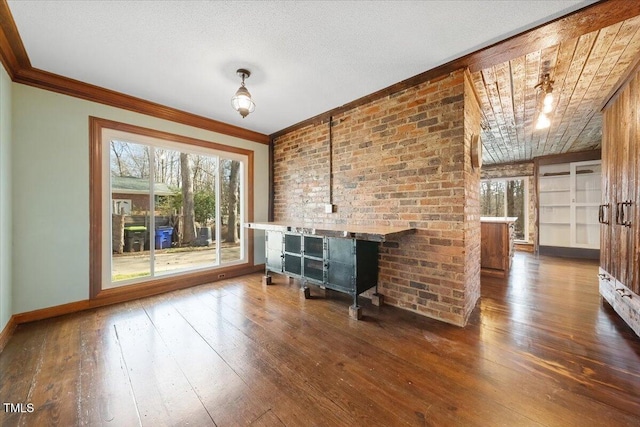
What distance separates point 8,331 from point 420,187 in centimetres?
423

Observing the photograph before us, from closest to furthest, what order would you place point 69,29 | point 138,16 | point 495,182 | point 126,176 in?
point 138,16 → point 69,29 → point 126,176 → point 495,182

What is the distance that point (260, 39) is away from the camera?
2.04 meters

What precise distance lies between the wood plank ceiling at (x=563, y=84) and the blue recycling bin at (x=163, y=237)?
4.91 meters

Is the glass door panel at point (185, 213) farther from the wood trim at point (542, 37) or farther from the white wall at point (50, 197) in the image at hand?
the wood trim at point (542, 37)

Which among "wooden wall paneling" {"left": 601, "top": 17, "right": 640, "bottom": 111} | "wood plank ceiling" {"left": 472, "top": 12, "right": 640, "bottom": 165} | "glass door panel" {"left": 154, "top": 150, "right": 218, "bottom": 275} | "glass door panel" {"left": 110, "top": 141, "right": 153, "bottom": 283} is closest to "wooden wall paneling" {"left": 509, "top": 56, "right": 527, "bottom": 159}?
"wood plank ceiling" {"left": 472, "top": 12, "right": 640, "bottom": 165}

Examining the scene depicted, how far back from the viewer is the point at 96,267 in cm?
289

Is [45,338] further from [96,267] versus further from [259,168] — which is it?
[259,168]

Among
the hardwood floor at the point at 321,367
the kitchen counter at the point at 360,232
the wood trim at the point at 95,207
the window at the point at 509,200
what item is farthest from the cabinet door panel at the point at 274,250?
the window at the point at 509,200

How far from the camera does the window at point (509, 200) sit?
22.9 ft

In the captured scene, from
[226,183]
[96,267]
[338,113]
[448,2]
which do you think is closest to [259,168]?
[226,183]

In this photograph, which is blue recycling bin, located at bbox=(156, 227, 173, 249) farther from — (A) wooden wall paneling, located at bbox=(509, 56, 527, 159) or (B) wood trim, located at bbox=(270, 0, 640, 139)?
(A) wooden wall paneling, located at bbox=(509, 56, 527, 159)

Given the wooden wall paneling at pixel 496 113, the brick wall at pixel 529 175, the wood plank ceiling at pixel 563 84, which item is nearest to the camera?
the wood plank ceiling at pixel 563 84

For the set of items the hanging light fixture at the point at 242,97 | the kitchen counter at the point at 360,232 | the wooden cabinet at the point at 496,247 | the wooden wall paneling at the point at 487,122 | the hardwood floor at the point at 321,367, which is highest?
the wooden wall paneling at the point at 487,122

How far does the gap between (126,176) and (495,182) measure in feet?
29.7
